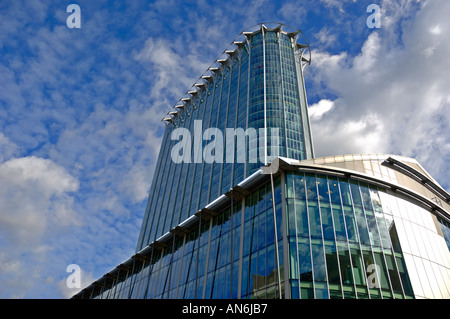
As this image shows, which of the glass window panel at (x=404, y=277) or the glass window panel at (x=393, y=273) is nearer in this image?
the glass window panel at (x=393, y=273)

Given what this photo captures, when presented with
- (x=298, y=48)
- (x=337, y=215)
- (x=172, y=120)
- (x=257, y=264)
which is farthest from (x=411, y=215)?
(x=172, y=120)

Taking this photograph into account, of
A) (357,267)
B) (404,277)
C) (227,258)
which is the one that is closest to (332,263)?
(357,267)

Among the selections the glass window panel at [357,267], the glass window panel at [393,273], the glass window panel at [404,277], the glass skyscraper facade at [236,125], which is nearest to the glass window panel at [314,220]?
the glass window panel at [357,267]

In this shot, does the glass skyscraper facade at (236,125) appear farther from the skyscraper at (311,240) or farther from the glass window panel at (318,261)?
the glass window panel at (318,261)

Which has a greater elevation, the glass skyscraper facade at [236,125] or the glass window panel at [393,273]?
the glass skyscraper facade at [236,125]

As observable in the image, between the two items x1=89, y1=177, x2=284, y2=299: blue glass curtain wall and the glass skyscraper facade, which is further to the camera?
the glass skyscraper facade

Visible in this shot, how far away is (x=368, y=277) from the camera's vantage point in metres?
26.3

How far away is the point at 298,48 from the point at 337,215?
7729cm

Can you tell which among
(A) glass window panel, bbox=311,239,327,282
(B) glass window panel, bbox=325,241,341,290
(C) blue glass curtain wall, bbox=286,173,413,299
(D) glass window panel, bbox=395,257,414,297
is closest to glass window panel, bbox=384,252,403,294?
(C) blue glass curtain wall, bbox=286,173,413,299

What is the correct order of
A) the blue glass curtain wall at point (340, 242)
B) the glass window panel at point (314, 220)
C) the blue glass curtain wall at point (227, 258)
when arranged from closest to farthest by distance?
the blue glass curtain wall at point (340, 242) < the glass window panel at point (314, 220) < the blue glass curtain wall at point (227, 258)

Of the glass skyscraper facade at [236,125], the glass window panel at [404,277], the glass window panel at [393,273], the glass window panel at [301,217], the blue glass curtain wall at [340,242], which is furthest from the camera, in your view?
the glass skyscraper facade at [236,125]

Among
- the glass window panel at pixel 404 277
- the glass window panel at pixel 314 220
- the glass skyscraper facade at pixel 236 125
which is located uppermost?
the glass skyscraper facade at pixel 236 125

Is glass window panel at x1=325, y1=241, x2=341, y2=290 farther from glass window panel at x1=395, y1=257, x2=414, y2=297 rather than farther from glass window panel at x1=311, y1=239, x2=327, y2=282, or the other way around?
glass window panel at x1=395, y1=257, x2=414, y2=297
